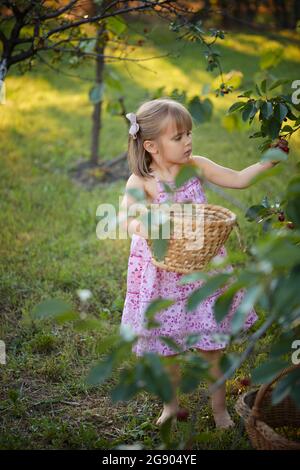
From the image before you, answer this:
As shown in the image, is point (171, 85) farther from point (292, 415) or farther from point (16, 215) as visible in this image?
point (292, 415)

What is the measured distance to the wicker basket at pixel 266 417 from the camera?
1.77 m

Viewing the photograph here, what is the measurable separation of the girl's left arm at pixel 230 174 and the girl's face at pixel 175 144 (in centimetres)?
13

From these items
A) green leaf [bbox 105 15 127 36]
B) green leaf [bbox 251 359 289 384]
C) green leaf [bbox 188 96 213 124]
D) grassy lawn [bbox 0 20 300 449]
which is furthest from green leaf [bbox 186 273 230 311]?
green leaf [bbox 105 15 127 36]

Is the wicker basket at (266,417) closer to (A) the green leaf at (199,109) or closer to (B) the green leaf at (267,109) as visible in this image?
(B) the green leaf at (267,109)

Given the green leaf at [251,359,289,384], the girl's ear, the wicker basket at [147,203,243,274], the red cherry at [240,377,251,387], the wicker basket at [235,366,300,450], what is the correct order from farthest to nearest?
1. the red cherry at [240,377,251,387]
2. the girl's ear
3. the wicker basket at [147,203,243,274]
4. the wicker basket at [235,366,300,450]
5. the green leaf at [251,359,289,384]

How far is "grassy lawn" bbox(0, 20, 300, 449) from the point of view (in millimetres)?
2346

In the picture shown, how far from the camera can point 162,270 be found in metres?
2.27

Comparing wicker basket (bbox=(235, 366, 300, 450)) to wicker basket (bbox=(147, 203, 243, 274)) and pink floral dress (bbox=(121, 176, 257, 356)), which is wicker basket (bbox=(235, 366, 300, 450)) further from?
wicker basket (bbox=(147, 203, 243, 274))

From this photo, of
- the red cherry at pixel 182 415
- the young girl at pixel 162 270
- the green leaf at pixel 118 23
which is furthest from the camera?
the green leaf at pixel 118 23

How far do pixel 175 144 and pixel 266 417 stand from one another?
105 centimetres

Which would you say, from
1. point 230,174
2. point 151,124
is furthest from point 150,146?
point 230,174

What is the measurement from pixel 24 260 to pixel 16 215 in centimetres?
70

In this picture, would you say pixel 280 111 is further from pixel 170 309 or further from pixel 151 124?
pixel 170 309

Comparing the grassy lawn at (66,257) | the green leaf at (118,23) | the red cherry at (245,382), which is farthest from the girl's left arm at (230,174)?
the green leaf at (118,23)
